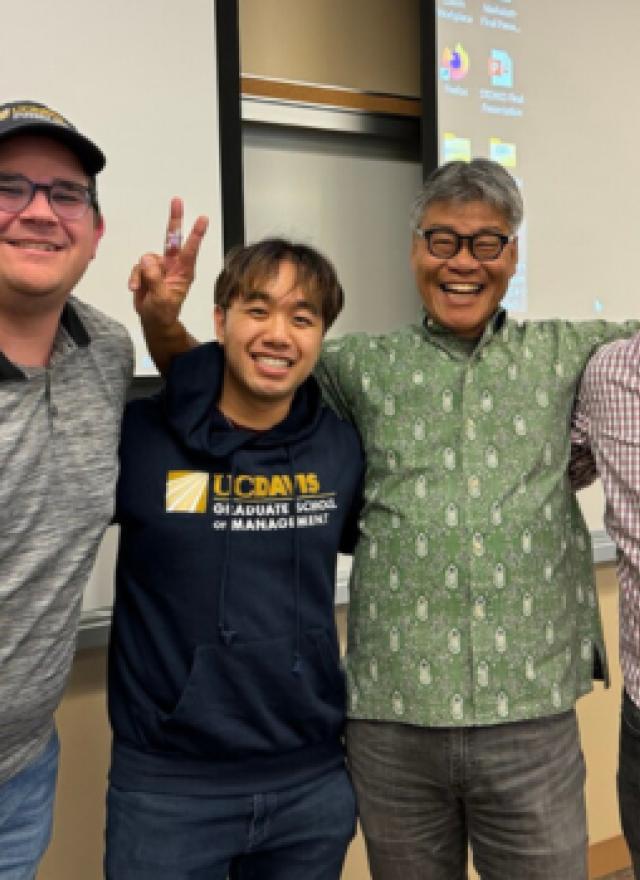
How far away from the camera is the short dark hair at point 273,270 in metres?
1.55

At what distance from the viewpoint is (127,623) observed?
151 centimetres

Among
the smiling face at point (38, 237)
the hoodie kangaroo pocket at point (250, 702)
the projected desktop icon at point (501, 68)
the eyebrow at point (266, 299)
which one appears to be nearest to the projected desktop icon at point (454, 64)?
the projected desktop icon at point (501, 68)

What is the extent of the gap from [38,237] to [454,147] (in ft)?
5.67

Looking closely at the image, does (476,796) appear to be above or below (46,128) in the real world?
below

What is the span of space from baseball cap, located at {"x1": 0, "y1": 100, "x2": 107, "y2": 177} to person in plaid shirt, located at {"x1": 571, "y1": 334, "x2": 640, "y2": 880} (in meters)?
0.93

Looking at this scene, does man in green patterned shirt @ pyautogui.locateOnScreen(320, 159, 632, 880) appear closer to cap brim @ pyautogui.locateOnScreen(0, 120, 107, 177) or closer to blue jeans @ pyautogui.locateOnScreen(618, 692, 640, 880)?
blue jeans @ pyautogui.locateOnScreen(618, 692, 640, 880)

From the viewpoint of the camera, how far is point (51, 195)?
1.32 m

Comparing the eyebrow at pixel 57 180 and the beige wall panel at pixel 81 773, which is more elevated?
the eyebrow at pixel 57 180

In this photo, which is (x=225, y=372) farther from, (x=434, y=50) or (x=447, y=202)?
(x=434, y=50)

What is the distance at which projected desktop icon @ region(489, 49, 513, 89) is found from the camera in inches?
109

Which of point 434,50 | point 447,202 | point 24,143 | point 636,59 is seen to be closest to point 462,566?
point 447,202

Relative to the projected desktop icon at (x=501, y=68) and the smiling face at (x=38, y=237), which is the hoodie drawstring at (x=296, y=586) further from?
the projected desktop icon at (x=501, y=68)

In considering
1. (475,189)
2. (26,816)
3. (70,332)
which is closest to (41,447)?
(70,332)

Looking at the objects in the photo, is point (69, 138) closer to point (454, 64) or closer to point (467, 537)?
point (467, 537)
